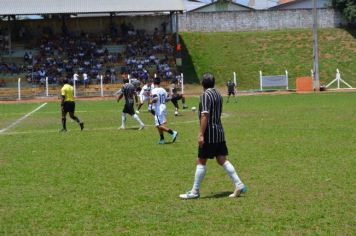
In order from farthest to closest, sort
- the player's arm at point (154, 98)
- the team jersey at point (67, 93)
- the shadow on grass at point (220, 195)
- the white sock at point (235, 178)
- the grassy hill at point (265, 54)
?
the grassy hill at point (265, 54) → the team jersey at point (67, 93) → the player's arm at point (154, 98) → the shadow on grass at point (220, 195) → the white sock at point (235, 178)

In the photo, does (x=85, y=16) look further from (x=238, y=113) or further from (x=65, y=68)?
(x=238, y=113)

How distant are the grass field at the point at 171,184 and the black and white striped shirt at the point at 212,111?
0.89m

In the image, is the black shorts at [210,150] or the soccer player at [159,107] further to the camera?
the soccer player at [159,107]

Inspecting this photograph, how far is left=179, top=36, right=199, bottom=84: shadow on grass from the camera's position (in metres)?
54.0

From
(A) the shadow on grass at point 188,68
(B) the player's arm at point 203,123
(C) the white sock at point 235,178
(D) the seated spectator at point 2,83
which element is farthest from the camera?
(A) the shadow on grass at point 188,68

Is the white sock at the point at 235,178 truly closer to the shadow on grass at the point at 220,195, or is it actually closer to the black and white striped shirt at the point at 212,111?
the shadow on grass at the point at 220,195

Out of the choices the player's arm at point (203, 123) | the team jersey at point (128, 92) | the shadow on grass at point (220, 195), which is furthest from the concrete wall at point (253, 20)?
the player's arm at point (203, 123)

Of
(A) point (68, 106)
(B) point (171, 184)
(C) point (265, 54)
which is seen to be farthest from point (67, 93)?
(C) point (265, 54)

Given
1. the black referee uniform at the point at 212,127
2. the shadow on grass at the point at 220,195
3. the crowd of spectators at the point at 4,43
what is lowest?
the shadow on grass at the point at 220,195

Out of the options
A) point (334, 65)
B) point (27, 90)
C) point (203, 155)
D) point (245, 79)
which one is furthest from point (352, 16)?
point (203, 155)

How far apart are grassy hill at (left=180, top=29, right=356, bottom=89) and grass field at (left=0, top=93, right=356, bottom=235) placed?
34.9 meters

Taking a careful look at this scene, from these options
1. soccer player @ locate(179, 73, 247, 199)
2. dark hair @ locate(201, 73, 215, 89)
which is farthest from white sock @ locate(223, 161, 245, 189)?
dark hair @ locate(201, 73, 215, 89)

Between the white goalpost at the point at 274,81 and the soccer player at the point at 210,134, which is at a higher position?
the white goalpost at the point at 274,81

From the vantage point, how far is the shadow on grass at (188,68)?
54.0 meters
